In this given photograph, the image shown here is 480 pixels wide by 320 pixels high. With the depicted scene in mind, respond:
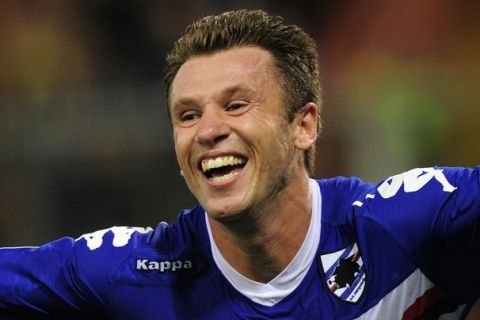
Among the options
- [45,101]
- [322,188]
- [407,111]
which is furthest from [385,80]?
[322,188]

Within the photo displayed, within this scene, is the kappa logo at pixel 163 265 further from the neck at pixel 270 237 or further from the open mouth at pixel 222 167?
the open mouth at pixel 222 167

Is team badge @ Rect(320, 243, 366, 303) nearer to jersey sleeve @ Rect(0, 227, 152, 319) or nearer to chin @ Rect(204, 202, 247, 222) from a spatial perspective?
chin @ Rect(204, 202, 247, 222)

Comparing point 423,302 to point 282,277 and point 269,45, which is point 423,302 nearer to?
point 282,277

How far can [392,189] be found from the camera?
2.30 meters

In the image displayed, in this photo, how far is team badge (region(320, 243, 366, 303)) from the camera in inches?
90.0

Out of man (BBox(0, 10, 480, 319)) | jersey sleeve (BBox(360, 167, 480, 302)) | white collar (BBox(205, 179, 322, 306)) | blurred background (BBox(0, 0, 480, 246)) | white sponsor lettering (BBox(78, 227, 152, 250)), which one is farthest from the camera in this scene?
blurred background (BBox(0, 0, 480, 246))

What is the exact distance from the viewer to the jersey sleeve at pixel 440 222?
2.12 metres

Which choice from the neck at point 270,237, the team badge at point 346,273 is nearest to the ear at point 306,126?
the neck at point 270,237

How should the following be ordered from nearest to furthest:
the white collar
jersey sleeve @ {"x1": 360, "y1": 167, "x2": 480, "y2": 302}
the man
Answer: jersey sleeve @ {"x1": 360, "y1": 167, "x2": 480, "y2": 302}, the man, the white collar

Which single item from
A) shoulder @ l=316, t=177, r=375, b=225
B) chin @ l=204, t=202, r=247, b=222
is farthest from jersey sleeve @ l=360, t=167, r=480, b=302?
chin @ l=204, t=202, r=247, b=222

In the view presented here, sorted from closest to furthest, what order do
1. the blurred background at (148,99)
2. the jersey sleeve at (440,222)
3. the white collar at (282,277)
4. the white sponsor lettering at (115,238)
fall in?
the jersey sleeve at (440,222), the white collar at (282,277), the white sponsor lettering at (115,238), the blurred background at (148,99)

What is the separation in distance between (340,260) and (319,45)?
278 centimetres

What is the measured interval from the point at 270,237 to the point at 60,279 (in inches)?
26.0

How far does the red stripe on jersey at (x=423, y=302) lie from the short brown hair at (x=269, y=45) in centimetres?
55
